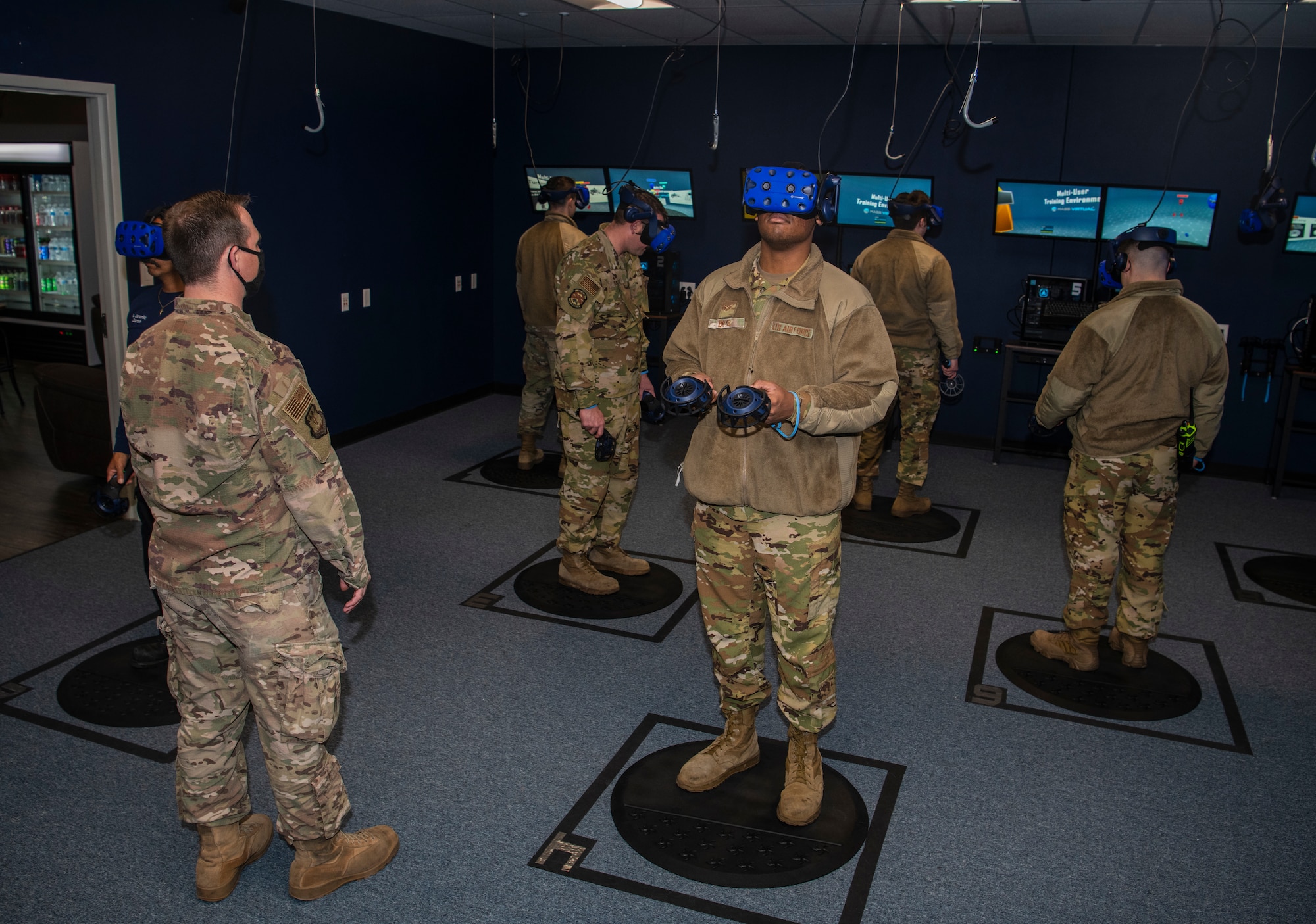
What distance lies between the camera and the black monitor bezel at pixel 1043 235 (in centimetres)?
664

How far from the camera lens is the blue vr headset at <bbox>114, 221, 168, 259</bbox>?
3.11 metres

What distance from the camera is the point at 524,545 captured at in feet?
16.5

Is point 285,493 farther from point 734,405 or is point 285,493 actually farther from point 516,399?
point 516,399

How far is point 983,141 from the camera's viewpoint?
692 cm

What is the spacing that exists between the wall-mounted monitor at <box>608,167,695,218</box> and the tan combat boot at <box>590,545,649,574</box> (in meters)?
3.92

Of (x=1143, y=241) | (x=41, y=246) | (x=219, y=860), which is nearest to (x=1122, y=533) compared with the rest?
(x=1143, y=241)

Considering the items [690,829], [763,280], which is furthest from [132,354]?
[690,829]

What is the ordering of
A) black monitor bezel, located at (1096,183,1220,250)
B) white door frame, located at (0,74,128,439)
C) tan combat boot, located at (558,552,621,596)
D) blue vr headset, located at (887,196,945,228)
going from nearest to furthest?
tan combat boot, located at (558,552,621,596) → white door frame, located at (0,74,128,439) → blue vr headset, located at (887,196,945,228) → black monitor bezel, located at (1096,183,1220,250)

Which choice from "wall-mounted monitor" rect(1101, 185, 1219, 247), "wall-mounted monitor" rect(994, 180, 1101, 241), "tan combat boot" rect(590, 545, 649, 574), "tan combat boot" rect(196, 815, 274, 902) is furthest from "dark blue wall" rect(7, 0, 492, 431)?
"wall-mounted monitor" rect(1101, 185, 1219, 247)

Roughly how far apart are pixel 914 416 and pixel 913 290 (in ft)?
2.43

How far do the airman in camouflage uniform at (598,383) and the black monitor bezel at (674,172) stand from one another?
356 centimetres

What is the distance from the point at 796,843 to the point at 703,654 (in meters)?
1.18

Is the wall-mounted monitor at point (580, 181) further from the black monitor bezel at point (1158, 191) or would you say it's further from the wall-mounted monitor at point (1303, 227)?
the wall-mounted monitor at point (1303, 227)

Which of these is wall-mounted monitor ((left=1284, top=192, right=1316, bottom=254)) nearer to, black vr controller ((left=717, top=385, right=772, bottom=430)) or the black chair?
black vr controller ((left=717, top=385, right=772, bottom=430))
